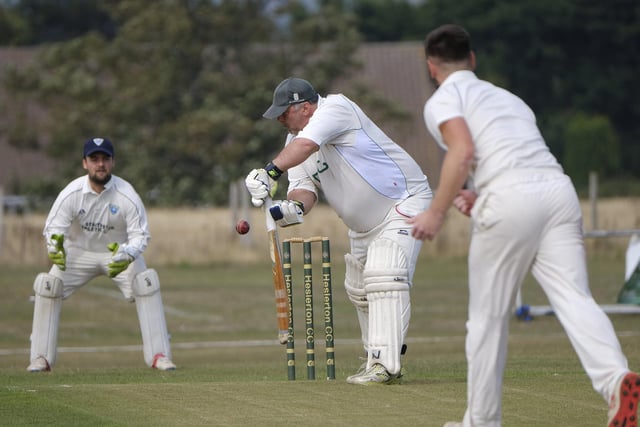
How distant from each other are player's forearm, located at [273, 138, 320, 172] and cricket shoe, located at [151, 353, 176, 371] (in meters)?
3.26

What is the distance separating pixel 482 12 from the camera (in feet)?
148

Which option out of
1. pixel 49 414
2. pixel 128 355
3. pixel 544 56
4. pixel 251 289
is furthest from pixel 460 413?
pixel 544 56

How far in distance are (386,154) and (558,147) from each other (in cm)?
3426

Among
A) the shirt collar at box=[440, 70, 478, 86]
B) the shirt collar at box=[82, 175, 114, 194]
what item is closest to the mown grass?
the shirt collar at box=[82, 175, 114, 194]

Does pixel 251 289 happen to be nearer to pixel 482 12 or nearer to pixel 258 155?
pixel 258 155

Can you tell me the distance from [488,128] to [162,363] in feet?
16.6

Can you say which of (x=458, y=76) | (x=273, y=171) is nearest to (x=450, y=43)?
(x=458, y=76)

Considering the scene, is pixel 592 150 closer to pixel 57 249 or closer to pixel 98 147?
pixel 98 147

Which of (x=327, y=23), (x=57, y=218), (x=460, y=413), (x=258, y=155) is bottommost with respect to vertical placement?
(x=460, y=413)

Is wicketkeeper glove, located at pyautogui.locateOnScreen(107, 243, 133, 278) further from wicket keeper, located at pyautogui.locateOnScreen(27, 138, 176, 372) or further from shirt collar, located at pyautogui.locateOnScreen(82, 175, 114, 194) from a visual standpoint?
shirt collar, located at pyautogui.locateOnScreen(82, 175, 114, 194)

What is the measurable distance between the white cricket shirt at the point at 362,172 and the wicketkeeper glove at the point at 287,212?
23cm

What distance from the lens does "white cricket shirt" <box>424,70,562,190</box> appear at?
17.1ft

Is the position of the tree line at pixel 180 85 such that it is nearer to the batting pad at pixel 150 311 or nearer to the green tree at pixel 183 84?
the green tree at pixel 183 84

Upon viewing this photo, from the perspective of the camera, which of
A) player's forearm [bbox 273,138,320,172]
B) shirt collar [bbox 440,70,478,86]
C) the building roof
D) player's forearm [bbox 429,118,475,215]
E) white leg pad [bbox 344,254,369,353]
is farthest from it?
the building roof
